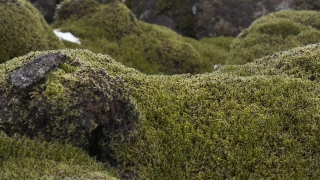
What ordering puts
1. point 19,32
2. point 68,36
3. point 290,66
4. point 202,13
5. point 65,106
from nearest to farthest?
point 65,106, point 290,66, point 19,32, point 68,36, point 202,13

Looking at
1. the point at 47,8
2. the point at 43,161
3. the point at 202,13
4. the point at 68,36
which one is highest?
the point at 43,161

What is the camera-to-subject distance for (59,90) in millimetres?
4887

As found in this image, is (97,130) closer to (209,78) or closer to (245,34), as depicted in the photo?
(209,78)

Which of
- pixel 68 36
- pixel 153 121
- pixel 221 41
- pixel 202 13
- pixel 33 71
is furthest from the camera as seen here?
pixel 202 13

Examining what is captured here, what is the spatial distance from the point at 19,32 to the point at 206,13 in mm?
12076

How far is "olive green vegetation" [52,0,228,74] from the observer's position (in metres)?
15.2

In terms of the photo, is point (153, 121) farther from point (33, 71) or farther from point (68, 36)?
point (68, 36)

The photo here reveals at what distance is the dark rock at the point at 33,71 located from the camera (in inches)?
197

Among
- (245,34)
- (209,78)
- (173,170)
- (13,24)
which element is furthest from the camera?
(245,34)

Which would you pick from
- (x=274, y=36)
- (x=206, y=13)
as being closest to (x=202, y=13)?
(x=206, y=13)

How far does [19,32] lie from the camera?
11.2 m

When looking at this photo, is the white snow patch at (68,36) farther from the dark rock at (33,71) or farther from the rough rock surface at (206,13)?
the dark rock at (33,71)

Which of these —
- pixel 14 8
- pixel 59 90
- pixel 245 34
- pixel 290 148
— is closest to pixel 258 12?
pixel 245 34

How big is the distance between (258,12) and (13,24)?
13269 millimetres
